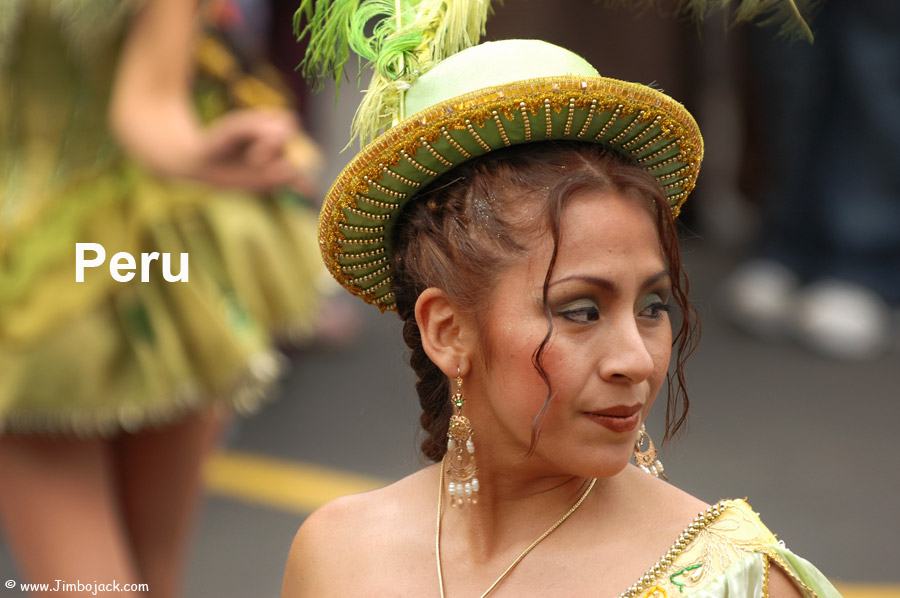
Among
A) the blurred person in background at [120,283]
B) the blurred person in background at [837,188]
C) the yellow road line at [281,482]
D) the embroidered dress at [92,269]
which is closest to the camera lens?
the blurred person in background at [120,283]

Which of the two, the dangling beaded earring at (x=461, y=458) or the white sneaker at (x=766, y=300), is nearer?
the dangling beaded earring at (x=461, y=458)

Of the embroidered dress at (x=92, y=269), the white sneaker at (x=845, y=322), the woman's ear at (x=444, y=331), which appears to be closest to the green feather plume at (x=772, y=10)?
the woman's ear at (x=444, y=331)

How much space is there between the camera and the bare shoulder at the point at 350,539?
1986mm

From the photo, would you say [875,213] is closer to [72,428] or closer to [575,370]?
[72,428]

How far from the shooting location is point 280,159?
3002mm

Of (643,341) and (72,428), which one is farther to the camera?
(72,428)

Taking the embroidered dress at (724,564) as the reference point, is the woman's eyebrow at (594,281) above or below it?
above

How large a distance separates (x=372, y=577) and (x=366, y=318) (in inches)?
228

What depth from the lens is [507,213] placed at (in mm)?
1816

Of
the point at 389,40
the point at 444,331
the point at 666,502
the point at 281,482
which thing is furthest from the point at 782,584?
the point at 281,482

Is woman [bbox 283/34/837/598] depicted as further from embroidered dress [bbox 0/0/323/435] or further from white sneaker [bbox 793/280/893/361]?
white sneaker [bbox 793/280/893/361]

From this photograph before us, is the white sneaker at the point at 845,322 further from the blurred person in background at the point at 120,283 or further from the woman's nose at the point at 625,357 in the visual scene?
the woman's nose at the point at 625,357

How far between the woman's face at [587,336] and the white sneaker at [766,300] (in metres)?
5.01

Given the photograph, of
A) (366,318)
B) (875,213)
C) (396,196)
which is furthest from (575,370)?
(366,318)
